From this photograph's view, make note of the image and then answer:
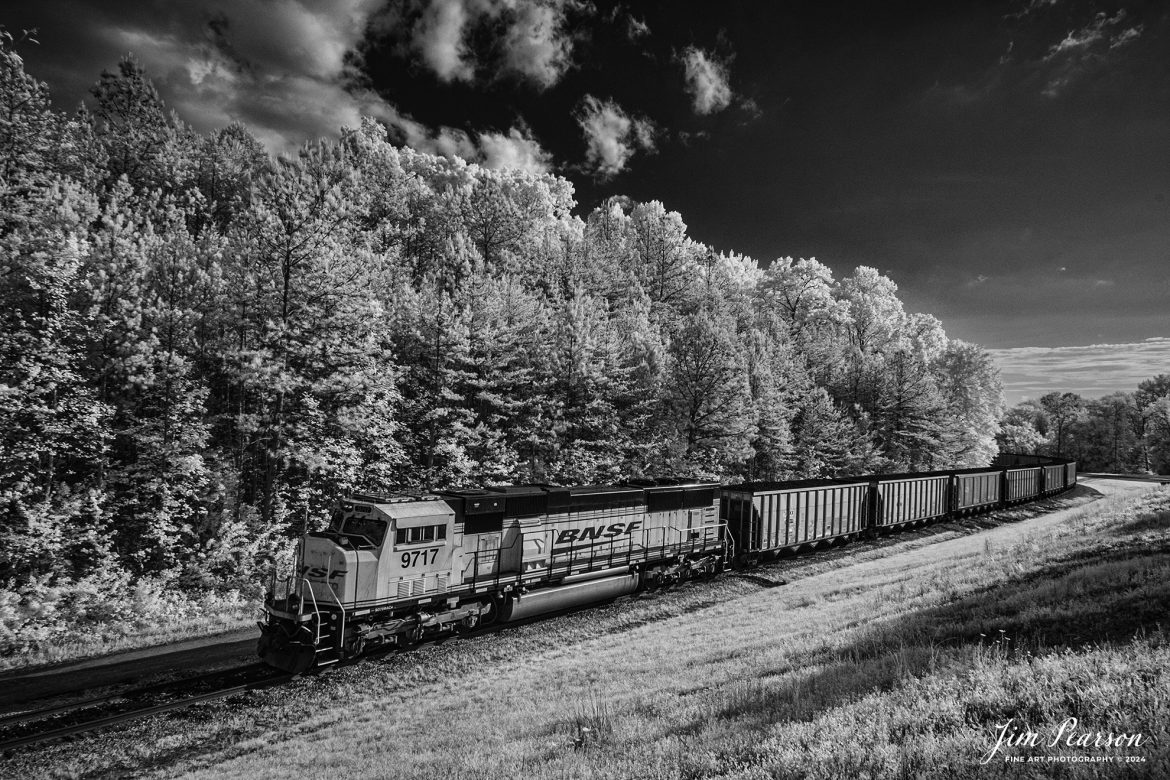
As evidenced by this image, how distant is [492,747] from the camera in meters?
8.68

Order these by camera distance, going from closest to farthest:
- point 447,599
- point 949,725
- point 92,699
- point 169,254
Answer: point 949,725, point 92,699, point 447,599, point 169,254

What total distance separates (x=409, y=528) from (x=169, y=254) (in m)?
18.9

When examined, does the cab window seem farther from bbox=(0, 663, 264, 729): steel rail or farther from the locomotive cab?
bbox=(0, 663, 264, 729): steel rail

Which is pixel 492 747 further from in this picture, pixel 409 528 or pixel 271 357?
pixel 271 357

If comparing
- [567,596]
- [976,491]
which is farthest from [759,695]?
[976,491]

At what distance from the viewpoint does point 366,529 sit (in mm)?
14500

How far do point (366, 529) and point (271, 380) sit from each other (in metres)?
10.4

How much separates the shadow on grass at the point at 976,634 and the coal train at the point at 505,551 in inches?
343

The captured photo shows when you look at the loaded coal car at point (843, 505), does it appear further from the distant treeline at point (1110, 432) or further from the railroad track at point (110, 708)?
the distant treeline at point (1110, 432)

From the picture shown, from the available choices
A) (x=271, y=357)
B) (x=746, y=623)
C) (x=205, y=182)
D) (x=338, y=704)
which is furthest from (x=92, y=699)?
(x=205, y=182)

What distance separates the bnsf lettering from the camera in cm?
1873

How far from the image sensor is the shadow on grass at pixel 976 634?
851 cm
